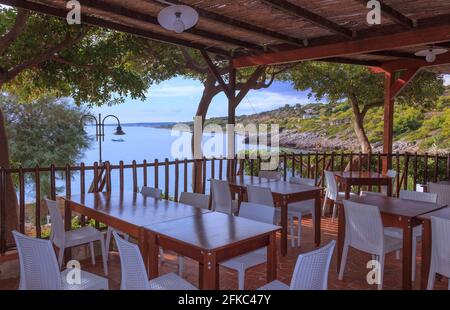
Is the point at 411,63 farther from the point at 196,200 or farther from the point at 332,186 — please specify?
the point at 196,200

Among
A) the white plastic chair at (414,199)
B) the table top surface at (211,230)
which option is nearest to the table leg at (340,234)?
the white plastic chair at (414,199)

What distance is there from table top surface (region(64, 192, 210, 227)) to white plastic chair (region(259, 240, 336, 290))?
1.31 metres

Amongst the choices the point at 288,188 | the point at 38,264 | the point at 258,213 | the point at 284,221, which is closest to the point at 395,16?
the point at 288,188

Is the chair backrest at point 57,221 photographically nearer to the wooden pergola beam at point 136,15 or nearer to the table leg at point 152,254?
the table leg at point 152,254

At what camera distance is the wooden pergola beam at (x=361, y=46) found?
484 centimetres

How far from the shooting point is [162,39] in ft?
18.6

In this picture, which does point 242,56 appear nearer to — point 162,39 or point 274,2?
point 162,39

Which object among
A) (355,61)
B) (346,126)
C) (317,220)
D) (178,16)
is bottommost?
(317,220)

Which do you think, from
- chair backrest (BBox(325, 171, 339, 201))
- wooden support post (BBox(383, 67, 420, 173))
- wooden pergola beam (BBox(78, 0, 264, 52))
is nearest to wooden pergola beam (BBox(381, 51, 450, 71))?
wooden support post (BBox(383, 67, 420, 173))

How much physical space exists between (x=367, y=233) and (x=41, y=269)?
2.68 meters

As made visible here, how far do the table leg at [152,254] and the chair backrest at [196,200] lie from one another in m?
1.25

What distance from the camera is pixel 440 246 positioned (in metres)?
3.07
